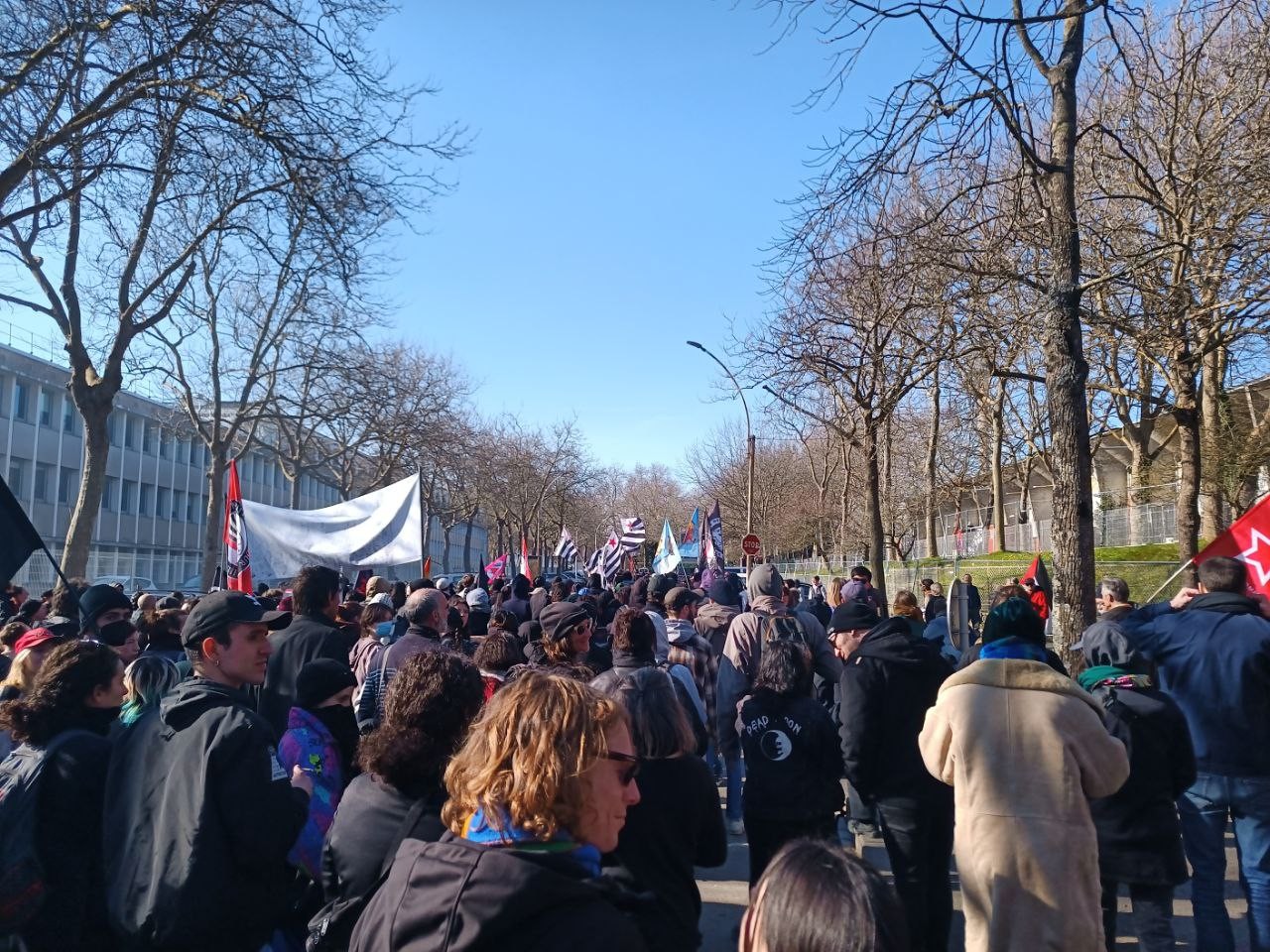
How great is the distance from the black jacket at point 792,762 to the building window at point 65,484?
50.8 m

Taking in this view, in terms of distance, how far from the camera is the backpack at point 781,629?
5035 mm

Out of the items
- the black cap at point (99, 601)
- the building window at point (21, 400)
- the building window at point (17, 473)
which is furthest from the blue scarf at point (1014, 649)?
the building window at point (21, 400)

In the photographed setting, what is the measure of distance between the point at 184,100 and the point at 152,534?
53502 mm

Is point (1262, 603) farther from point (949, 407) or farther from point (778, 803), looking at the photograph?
point (949, 407)

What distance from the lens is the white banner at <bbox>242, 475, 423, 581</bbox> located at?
405 inches

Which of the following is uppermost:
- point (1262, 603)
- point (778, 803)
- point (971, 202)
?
point (971, 202)

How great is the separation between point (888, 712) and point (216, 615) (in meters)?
3.13

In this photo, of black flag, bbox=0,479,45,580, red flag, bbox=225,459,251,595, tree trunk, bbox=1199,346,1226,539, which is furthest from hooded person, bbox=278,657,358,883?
tree trunk, bbox=1199,346,1226,539

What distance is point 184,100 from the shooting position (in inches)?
353

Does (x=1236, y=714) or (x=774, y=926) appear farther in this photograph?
(x=1236, y=714)

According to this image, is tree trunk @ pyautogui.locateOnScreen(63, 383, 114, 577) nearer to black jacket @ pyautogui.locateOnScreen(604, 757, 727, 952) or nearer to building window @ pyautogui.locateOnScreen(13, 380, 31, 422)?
black jacket @ pyautogui.locateOnScreen(604, 757, 727, 952)

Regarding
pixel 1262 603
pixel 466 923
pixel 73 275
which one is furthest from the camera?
pixel 73 275

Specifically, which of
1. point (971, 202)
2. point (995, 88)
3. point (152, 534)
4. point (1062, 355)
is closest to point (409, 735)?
point (1062, 355)

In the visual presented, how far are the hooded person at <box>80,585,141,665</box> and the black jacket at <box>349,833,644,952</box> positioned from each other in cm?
479
